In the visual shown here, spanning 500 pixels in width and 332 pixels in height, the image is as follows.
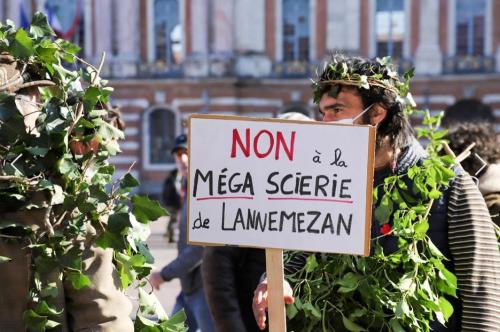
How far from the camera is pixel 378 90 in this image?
276 centimetres

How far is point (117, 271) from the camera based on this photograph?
2229 mm

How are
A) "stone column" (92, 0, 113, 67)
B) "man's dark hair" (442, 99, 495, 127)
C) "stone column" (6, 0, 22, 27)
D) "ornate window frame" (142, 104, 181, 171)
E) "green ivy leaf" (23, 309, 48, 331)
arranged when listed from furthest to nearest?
"stone column" (6, 0, 22, 27) < "stone column" (92, 0, 113, 67) < "ornate window frame" (142, 104, 181, 171) < "man's dark hair" (442, 99, 495, 127) < "green ivy leaf" (23, 309, 48, 331)

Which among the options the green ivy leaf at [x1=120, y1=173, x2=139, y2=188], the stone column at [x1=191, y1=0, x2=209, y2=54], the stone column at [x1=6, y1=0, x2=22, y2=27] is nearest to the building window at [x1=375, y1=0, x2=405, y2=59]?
the stone column at [x1=191, y1=0, x2=209, y2=54]

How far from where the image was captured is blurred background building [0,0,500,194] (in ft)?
71.3

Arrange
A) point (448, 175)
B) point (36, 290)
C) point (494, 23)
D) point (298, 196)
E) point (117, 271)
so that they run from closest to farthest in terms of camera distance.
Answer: point (36, 290)
point (117, 271)
point (298, 196)
point (448, 175)
point (494, 23)

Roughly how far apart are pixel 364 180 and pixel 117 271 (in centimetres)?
71

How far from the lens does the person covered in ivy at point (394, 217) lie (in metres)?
2.49

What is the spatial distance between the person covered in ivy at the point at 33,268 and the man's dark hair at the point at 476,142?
2011mm

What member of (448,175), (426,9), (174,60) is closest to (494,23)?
(426,9)

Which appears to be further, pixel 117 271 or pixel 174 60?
pixel 174 60

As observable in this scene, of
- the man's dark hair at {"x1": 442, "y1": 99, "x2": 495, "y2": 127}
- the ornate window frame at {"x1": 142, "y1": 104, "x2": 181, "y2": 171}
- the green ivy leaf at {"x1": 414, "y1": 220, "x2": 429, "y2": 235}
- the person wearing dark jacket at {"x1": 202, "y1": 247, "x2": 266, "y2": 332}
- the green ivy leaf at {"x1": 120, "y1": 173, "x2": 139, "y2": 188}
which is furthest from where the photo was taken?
the ornate window frame at {"x1": 142, "y1": 104, "x2": 181, "y2": 171}

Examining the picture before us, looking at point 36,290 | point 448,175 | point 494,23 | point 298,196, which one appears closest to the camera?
point 36,290

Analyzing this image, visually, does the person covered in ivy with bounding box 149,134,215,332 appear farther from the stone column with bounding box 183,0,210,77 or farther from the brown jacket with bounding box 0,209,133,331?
the stone column with bounding box 183,0,210,77

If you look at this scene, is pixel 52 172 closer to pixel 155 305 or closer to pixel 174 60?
pixel 155 305
